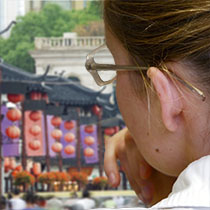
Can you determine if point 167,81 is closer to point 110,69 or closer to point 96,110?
point 110,69

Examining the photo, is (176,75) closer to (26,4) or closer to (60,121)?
(60,121)

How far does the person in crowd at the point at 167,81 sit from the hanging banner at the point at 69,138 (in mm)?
3047

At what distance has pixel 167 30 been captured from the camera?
400mm

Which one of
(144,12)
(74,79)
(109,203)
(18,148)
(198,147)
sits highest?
(144,12)

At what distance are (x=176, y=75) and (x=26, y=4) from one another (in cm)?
337

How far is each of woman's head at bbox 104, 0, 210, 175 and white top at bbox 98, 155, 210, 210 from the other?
0.07 meters

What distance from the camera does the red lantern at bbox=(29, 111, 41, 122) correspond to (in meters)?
3.48

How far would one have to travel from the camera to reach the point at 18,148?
349 cm

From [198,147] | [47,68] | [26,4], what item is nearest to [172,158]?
[198,147]

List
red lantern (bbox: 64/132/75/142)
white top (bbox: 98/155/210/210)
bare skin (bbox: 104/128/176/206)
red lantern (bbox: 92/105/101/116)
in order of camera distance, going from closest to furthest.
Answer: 1. white top (bbox: 98/155/210/210)
2. bare skin (bbox: 104/128/176/206)
3. red lantern (bbox: 64/132/75/142)
4. red lantern (bbox: 92/105/101/116)

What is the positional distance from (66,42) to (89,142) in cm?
72

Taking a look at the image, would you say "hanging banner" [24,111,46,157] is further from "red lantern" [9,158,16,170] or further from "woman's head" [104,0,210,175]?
"woman's head" [104,0,210,175]

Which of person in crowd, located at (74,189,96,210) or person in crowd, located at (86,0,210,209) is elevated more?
person in crowd, located at (86,0,210,209)

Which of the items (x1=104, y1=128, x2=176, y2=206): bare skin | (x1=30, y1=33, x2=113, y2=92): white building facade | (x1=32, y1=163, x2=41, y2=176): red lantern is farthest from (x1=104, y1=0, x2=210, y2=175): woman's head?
(x1=32, y1=163, x2=41, y2=176): red lantern
